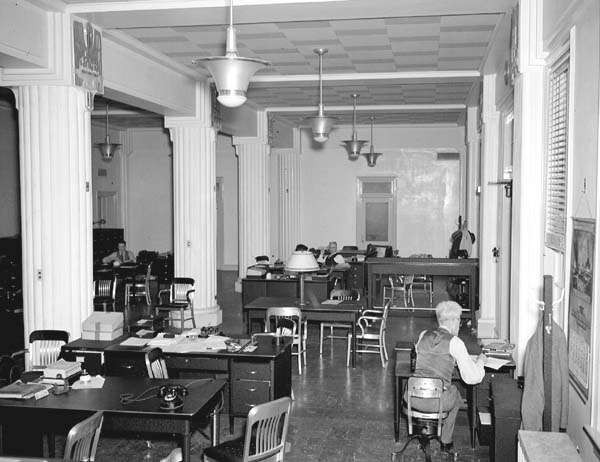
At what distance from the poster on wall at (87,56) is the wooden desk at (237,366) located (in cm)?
301

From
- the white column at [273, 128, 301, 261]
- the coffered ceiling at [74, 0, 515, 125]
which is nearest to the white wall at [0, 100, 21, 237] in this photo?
the coffered ceiling at [74, 0, 515, 125]

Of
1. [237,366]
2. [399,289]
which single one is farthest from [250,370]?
[399,289]

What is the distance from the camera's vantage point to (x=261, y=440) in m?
4.64

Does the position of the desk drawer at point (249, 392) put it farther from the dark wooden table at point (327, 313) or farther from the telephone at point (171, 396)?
the dark wooden table at point (327, 313)

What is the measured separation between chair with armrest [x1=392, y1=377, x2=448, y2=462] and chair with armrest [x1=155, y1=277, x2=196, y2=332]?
5619mm

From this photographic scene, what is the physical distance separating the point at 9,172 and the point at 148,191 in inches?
206

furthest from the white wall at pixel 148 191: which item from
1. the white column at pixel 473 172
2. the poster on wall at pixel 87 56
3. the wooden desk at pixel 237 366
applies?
the wooden desk at pixel 237 366

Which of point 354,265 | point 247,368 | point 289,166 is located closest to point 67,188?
point 247,368

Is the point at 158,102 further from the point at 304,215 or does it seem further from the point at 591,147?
the point at 304,215

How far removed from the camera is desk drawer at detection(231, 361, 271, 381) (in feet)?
21.6

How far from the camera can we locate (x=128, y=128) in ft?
62.7

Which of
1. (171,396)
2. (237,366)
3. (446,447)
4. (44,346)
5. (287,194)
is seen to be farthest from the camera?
(287,194)

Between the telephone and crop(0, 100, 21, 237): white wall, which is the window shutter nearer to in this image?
the telephone

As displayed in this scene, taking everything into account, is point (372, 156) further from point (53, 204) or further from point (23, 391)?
point (23, 391)
